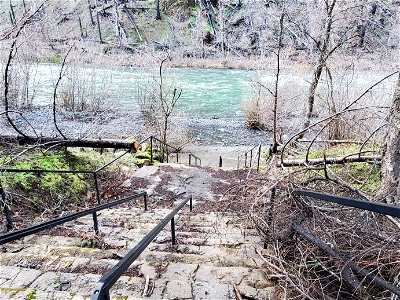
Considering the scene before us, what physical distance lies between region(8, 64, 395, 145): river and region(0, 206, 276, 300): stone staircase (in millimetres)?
9009

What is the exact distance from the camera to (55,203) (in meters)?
5.53

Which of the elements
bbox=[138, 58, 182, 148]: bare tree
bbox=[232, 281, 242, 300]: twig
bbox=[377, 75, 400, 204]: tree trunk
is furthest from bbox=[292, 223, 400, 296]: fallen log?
bbox=[138, 58, 182, 148]: bare tree

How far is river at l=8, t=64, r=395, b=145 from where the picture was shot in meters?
14.2

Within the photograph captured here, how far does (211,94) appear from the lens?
2642cm

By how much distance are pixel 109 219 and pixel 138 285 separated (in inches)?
111

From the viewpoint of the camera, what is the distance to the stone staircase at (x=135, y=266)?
2.49 meters

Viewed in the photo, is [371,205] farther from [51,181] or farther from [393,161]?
[51,181]

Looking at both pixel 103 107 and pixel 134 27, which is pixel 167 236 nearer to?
pixel 103 107

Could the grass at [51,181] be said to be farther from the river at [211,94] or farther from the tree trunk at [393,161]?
the river at [211,94]

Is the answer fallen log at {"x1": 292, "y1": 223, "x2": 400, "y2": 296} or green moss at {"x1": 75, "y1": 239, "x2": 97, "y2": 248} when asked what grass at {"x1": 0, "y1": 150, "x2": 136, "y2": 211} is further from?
fallen log at {"x1": 292, "y1": 223, "x2": 400, "y2": 296}

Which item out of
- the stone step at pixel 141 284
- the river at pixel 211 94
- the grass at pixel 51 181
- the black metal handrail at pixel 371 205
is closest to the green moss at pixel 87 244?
the stone step at pixel 141 284

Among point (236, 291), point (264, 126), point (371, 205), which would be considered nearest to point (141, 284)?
point (236, 291)

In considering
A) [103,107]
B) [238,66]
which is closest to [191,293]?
[103,107]

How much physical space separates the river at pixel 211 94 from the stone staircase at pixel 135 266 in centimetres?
901
